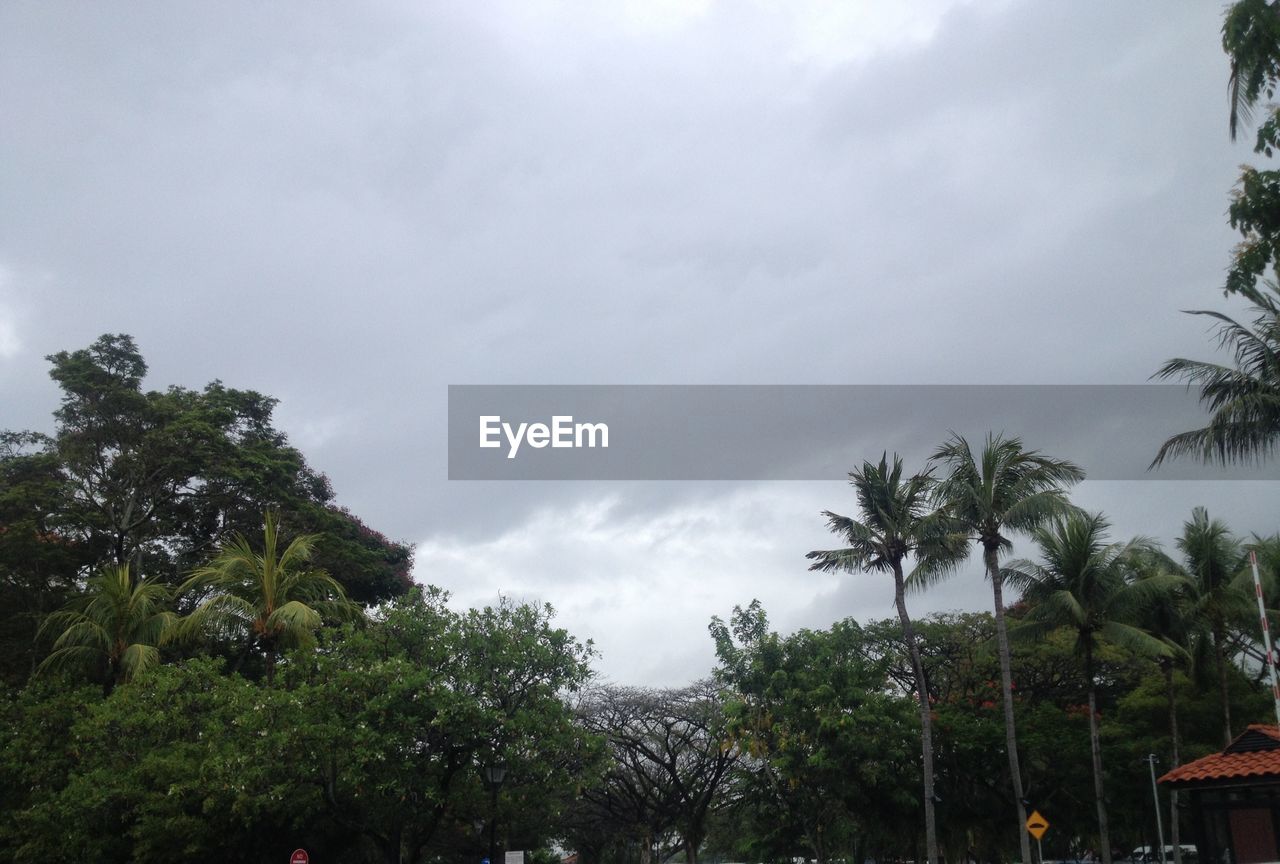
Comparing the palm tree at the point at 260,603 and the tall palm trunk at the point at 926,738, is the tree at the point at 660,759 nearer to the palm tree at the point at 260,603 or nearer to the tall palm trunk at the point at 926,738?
the tall palm trunk at the point at 926,738

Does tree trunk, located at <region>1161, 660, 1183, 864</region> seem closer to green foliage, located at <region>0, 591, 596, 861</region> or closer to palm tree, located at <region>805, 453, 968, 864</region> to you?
palm tree, located at <region>805, 453, 968, 864</region>

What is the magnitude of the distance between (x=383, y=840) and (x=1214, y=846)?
754 inches

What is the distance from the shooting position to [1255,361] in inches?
671

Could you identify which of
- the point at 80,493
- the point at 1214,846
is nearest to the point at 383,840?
the point at 80,493

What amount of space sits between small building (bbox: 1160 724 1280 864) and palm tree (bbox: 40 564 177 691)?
2601 centimetres

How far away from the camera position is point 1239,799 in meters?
23.5

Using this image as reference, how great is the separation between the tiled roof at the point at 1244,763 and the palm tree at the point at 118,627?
84.2ft

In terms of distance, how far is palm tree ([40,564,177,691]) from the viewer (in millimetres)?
28000

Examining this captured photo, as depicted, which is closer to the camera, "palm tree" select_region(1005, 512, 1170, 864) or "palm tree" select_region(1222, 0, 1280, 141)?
"palm tree" select_region(1222, 0, 1280, 141)

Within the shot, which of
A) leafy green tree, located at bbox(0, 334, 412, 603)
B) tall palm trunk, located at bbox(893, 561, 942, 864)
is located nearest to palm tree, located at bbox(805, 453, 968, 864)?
tall palm trunk, located at bbox(893, 561, 942, 864)

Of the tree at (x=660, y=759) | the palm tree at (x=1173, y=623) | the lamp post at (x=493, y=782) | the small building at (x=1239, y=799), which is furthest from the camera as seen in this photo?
the tree at (x=660, y=759)

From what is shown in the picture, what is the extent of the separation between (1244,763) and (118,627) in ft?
92.8

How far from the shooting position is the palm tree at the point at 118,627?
28000 millimetres

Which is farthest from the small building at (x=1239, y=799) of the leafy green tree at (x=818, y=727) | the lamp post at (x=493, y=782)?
the lamp post at (x=493, y=782)
